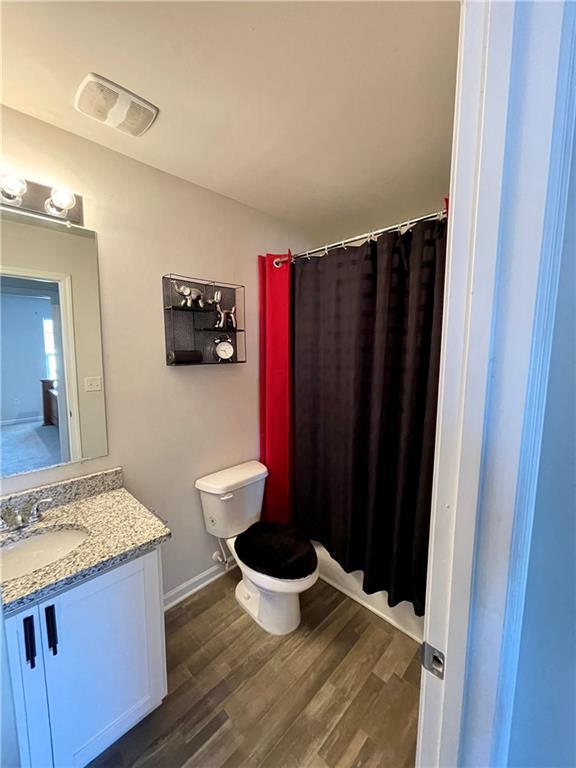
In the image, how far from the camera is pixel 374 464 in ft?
5.09

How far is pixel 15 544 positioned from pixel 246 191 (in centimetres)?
193

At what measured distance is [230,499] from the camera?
5.82 feet

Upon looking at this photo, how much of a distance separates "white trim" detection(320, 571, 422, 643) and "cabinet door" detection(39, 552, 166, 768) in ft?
3.48

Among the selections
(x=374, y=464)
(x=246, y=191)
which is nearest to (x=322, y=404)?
(x=374, y=464)

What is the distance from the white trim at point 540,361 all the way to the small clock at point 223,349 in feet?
5.26

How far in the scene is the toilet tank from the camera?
5.76 feet

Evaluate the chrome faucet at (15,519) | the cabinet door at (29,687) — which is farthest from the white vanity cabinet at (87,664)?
the chrome faucet at (15,519)

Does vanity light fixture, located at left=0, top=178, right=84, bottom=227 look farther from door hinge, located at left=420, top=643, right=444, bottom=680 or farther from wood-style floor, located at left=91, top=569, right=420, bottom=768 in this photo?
wood-style floor, located at left=91, top=569, right=420, bottom=768

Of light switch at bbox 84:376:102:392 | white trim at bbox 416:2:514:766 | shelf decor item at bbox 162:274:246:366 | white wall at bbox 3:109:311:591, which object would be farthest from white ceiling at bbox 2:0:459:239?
light switch at bbox 84:376:102:392

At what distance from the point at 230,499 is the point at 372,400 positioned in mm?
977

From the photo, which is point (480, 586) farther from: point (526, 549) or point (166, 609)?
point (166, 609)

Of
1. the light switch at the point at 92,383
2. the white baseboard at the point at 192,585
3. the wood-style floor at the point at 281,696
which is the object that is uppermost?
the light switch at the point at 92,383

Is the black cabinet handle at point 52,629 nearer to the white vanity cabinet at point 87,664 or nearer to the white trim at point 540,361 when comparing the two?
the white vanity cabinet at point 87,664

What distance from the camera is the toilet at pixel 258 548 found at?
1.48m
